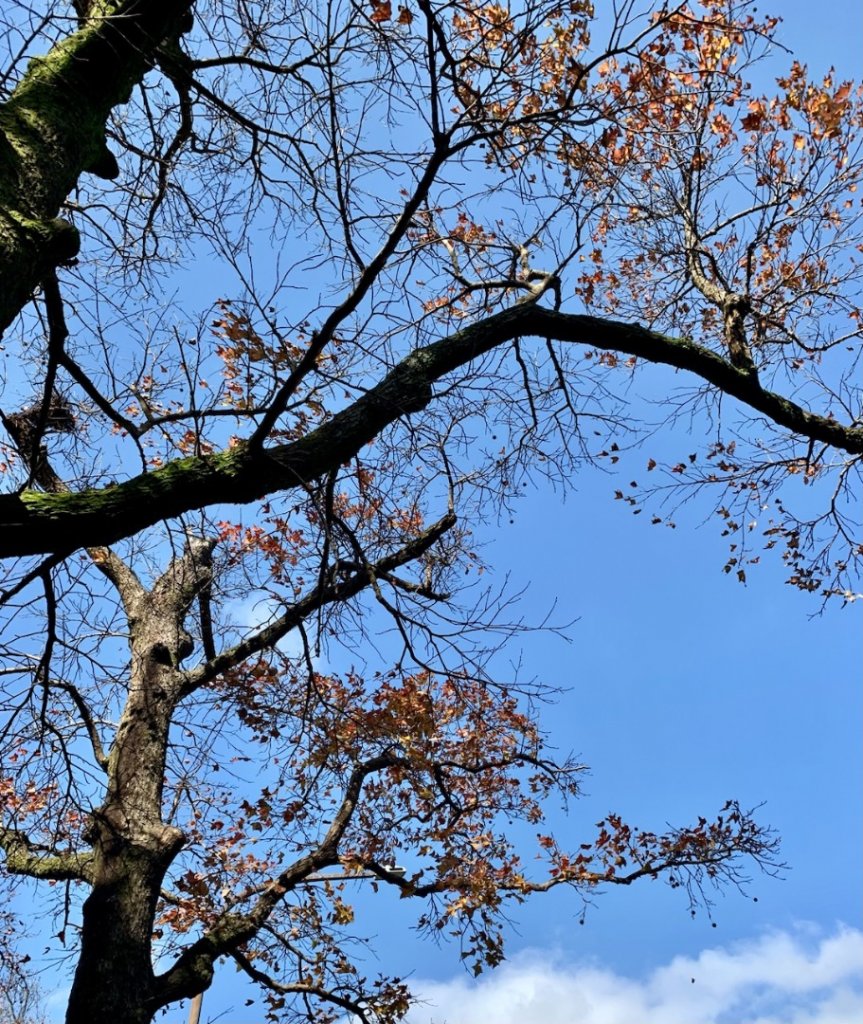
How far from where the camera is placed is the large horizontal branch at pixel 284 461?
2.77 m

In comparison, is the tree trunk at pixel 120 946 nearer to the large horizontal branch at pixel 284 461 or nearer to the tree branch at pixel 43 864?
the tree branch at pixel 43 864

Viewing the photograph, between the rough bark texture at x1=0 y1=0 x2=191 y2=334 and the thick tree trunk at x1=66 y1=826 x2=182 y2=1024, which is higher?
the rough bark texture at x1=0 y1=0 x2=191 y2=334

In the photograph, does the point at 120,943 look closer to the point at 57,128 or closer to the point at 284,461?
Answer: the point at 284,461

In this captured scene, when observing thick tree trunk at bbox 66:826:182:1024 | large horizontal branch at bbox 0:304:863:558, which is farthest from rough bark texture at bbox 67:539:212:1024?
large horizontal branch at bbox 0:304:863:558

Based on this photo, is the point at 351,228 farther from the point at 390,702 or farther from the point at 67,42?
the point at 390,702

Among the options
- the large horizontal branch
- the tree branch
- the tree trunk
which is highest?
the large horizontal branch

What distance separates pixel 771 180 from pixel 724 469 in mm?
2379

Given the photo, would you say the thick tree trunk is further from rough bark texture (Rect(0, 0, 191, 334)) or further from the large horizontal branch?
rough bark texture (Rect(0, 0, 191, 334))

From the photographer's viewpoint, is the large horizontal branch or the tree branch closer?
the large horizontal branch

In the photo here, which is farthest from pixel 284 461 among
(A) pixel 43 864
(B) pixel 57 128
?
(A) pixel 43 864

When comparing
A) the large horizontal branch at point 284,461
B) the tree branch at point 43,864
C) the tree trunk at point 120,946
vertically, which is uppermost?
the large horizontal branch at point 284,461

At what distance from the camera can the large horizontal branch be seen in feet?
9.09

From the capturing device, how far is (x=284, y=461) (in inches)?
122

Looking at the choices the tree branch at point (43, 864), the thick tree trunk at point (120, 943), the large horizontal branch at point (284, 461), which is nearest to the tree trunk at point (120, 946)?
the thick tree trunk at point (120, 943)
